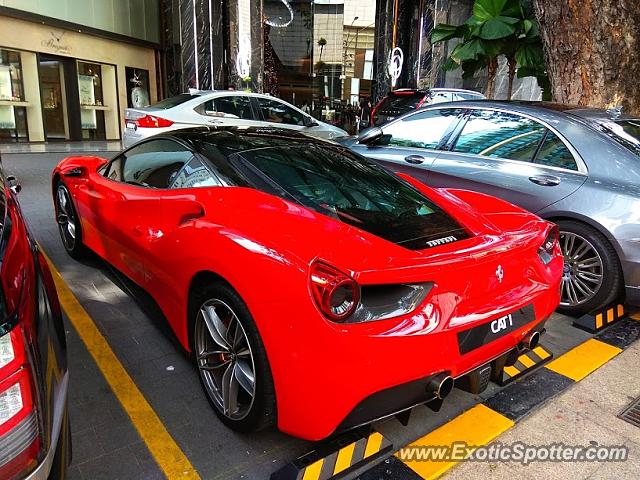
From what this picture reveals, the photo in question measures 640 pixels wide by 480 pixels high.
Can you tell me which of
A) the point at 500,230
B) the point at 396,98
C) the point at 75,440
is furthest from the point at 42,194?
the point at 396,98

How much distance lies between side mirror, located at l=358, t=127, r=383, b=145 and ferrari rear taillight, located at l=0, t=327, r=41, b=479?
424 cm

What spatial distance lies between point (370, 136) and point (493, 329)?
3.32m

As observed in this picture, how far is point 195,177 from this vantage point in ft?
9.25

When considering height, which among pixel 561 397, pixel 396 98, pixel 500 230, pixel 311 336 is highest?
pixel 396 98

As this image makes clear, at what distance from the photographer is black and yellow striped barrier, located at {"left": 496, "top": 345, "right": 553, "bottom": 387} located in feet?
9.50

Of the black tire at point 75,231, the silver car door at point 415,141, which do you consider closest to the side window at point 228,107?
the silver car door at point 415,141

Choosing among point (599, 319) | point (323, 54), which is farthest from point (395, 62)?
point (599, 319)

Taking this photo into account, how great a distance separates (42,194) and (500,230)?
687cm

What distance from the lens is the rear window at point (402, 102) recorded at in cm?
1090

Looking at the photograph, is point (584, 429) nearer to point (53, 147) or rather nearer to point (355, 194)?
point (355, 194)

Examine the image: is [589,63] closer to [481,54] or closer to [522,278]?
[481,54]

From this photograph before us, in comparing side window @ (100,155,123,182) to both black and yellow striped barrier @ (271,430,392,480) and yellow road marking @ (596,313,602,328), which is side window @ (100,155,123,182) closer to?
black and yellow striped barrier @ (271,430,392,480)

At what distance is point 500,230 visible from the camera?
8.32ft

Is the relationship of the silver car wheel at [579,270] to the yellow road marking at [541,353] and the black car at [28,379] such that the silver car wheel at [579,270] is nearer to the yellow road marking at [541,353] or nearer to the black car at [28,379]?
the yellow road marking at [541,353]
